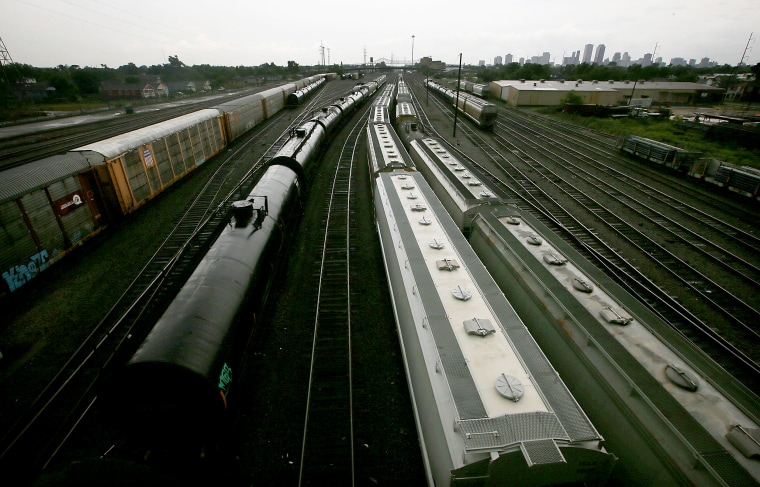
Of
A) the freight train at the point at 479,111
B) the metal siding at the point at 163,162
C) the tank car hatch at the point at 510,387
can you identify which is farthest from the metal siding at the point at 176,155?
the freight train at the point at 479,111

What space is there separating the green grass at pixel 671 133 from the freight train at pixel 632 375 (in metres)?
30.6

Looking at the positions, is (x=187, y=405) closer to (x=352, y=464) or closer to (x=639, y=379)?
(x=352, y=464)

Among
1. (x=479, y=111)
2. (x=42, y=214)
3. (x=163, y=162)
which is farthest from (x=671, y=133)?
(x=42, y=214)

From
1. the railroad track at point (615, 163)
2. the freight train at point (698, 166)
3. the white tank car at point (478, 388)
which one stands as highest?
the white tank car at point (478, 388)

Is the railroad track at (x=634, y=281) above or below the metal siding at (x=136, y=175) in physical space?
below

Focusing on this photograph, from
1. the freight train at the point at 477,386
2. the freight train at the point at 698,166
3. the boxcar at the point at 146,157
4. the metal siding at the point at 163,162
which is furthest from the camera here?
the metal siding at the point at 163,162

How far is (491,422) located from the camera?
629cm

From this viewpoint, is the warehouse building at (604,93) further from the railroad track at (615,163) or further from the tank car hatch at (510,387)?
the tank car hatch at (510,387)

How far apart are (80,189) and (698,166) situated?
39.6 m

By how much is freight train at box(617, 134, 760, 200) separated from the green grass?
11.8ft

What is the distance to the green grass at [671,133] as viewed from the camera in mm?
34719

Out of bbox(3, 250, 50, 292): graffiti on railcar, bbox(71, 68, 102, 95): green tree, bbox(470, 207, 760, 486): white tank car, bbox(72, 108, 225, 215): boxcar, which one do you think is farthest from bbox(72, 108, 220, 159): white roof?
bbox(71, 68, 102, 95): green tree

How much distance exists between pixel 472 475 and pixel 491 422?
2.98 feet

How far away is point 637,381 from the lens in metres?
6.80
